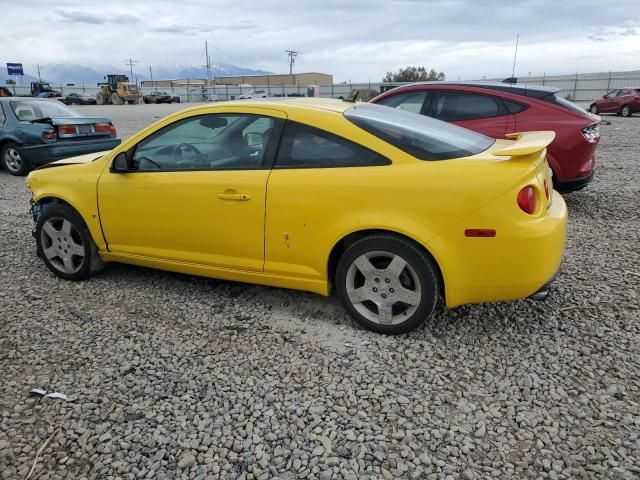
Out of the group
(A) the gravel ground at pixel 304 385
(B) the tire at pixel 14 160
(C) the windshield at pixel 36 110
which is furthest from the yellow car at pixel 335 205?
(C) the windshield at pixel 36 110

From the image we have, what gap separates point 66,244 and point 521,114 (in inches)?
205

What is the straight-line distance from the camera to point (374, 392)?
2.68 meters

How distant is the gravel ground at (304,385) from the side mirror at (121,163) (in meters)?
0.99

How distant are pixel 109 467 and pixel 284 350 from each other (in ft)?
3.92

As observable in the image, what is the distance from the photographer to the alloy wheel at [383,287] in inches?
121

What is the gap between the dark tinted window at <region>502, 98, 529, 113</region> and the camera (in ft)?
19.8

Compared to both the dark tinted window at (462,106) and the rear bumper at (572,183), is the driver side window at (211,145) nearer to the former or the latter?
the dark tinted window at (462,106)

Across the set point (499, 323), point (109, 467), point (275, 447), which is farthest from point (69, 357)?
point (499, 323)

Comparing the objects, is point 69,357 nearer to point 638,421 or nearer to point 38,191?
point 38,191

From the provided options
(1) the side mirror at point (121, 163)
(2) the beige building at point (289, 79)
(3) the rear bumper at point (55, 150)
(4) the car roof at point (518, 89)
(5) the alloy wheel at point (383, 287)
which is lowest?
(5) the alloy wheel at point (383, 287)

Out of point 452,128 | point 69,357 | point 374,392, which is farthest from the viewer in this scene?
point 452,128

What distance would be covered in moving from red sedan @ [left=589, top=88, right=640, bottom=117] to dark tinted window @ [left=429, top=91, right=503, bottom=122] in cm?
1998

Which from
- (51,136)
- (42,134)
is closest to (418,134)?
(51,136)

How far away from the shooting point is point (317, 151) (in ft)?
10.6
